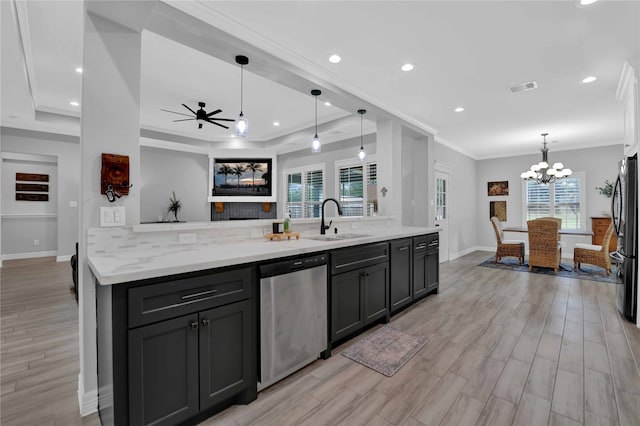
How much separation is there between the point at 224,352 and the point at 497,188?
8.69 m

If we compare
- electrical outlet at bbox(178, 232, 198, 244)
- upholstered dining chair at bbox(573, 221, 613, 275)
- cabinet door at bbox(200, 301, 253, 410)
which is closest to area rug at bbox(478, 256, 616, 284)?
upholstered dining chair at bbox(573, 221, 613, 275)

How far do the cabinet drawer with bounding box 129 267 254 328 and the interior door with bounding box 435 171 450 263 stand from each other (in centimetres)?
547

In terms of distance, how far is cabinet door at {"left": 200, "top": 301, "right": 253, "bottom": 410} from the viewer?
1572 mm

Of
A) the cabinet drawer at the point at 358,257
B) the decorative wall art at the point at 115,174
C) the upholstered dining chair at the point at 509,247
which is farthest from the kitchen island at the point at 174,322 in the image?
the upholstered dining chair at the point at 509,247

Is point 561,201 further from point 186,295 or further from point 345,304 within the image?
point 186,295

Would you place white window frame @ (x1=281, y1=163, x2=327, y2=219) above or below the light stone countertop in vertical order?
above

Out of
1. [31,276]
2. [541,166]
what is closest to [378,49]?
[541,166]

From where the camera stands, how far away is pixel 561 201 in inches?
282

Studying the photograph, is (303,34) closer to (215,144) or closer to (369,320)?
(369,320)

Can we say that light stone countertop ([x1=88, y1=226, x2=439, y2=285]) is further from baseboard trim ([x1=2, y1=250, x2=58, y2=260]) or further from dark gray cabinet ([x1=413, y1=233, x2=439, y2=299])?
baseboard trim ([x1=2, y1=250, x2=58, y2=260])

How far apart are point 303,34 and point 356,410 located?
2.99m

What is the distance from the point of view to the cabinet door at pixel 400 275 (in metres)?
3.13

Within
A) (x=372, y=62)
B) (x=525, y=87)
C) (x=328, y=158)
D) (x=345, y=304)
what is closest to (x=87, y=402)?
(x=345, y=304)

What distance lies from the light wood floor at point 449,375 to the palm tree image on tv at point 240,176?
169 inches
